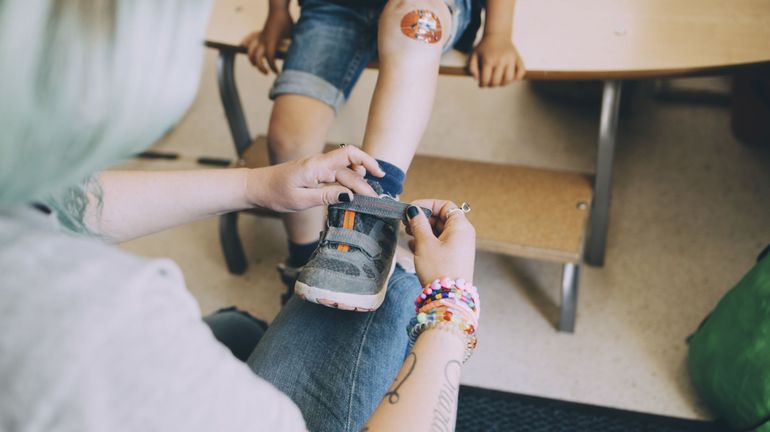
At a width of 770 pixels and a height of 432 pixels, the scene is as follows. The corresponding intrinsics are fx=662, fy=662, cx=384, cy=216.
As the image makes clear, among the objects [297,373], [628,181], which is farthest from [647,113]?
[297,373]

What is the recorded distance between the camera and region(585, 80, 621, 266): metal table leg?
1.29 meters

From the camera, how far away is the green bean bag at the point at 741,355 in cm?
109

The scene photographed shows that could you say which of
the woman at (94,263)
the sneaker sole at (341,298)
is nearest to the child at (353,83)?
the sneaker sole at (341,298)

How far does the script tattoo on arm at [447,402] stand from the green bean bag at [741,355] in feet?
2.15

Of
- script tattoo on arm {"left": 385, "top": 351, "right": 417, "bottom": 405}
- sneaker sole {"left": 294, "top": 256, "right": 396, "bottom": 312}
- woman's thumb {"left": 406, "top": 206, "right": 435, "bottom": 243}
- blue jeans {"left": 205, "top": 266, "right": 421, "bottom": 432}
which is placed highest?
woman's thumb {"left": 406, "top": 206, "right": 435, "bottom": 243}

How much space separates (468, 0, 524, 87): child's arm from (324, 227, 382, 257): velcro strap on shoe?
0.45 meters

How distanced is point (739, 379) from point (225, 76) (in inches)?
46.8

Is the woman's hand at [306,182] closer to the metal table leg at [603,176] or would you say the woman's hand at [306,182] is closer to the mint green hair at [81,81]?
the mint green hair at [81,81]

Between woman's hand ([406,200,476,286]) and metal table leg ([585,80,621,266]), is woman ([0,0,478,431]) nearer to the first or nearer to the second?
woman's hand ([406,200,476,286])

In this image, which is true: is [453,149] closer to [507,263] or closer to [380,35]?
[507,263]

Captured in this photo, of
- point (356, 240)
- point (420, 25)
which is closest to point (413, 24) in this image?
point (420, 25)

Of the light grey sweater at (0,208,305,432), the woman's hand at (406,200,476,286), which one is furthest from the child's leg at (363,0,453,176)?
the light grey sweater at (0,208,305,432)

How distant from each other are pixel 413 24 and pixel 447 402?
2.18 feet

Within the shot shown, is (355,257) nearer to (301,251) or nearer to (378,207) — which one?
(378,207)
